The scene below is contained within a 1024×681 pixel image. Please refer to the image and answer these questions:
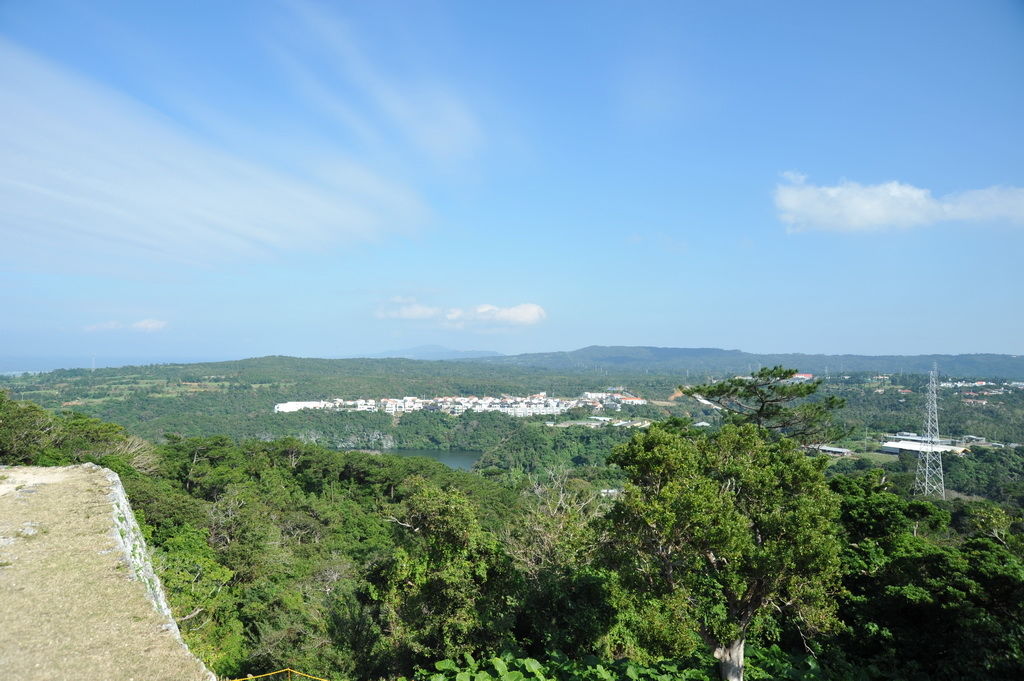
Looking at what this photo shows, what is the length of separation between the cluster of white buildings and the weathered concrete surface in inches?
2458

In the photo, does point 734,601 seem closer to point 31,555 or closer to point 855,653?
point 855,653

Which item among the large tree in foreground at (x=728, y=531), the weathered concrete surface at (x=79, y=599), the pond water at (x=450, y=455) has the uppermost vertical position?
the large tree in foreground at (x=728, y=531)

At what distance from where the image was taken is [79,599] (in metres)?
5.30

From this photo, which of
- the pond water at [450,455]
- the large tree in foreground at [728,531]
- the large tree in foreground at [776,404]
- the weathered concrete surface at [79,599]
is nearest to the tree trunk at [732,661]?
the large tree in foreground at [728,531]

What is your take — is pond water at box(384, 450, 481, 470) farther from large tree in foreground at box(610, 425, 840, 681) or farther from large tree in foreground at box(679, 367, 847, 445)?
large tree in foreground at box(610, 425, 840, 681)

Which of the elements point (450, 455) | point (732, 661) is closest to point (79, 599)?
point (732, 661)

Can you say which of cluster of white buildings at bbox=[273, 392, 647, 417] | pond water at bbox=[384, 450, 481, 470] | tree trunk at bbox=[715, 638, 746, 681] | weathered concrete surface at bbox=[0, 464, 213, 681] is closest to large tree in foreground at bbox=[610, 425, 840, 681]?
tree trunk at bbox=[715, 638, 746, 681]

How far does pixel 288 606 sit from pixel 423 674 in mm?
5133

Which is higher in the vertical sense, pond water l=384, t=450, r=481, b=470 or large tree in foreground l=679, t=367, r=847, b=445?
large tree in foreground l=679, t=367, r=847, b=445

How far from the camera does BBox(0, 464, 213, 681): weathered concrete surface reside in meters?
4.35

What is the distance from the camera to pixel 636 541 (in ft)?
15.9

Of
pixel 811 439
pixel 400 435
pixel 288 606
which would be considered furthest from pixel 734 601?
pixel 400 435

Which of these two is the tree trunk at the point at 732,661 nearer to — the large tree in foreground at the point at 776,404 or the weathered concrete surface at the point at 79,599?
the weathered concrete surface at the point at 79,599

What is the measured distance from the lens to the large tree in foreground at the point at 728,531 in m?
4.56
